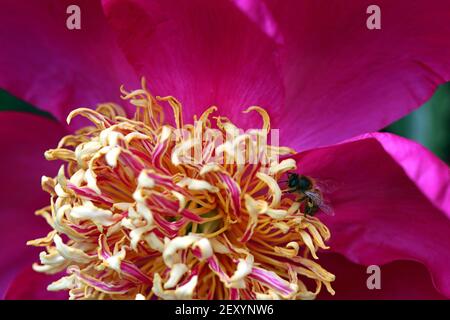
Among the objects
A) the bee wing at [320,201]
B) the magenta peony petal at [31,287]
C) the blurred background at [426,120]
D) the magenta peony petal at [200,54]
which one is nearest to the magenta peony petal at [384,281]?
the bee wing at [320,201]

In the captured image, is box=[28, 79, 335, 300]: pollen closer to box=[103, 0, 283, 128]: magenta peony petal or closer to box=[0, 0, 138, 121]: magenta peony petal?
box=[103, 0, 283, 128]: magenta peony petal

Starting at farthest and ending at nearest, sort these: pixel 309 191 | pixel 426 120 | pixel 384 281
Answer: pixel 426 120 → pixel 384 281 → pixel 309 191

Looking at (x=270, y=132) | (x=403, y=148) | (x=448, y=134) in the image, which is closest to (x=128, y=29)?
(x=270, y=132)

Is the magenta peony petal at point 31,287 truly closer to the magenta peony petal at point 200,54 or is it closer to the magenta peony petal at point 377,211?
the magenta peony petal at point 200,54

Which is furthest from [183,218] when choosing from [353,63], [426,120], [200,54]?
[426,120]

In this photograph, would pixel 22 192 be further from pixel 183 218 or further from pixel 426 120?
pixel 426 120

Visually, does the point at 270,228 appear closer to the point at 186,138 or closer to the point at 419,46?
the point at 186,138
